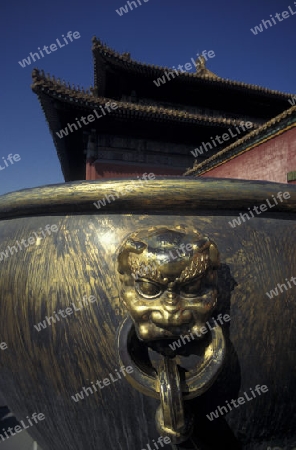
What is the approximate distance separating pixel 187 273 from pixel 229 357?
0.85 feet

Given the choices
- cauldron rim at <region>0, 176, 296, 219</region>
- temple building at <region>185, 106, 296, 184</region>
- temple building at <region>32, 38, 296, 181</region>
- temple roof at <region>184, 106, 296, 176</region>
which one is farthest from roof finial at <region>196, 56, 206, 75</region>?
cauldron rim at <region>0, 176, 296, 219</region>

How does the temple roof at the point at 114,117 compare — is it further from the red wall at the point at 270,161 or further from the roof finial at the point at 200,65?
the roof finial at the point at 200,65

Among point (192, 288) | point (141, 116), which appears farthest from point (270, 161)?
point (192, 288)

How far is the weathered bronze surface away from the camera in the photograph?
Answer: 2.28 feet

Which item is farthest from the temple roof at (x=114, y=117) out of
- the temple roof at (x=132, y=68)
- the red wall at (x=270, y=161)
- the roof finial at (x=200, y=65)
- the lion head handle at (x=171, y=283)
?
the lion head handle at (x=171, y=283)

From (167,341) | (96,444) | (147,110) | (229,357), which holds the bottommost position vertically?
(96,444)

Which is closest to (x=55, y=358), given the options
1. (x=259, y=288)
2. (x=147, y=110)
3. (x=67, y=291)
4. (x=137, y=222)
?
(x=67, y=291)

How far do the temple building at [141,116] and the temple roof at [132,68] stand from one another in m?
0.03

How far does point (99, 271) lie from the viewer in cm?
72

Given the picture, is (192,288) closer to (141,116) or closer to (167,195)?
(167,195)

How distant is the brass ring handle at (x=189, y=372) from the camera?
598mm

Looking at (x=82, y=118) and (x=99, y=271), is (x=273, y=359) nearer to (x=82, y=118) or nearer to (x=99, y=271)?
(x=99, y=271)

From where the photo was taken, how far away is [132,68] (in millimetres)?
9305

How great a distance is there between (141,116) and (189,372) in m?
8.17
